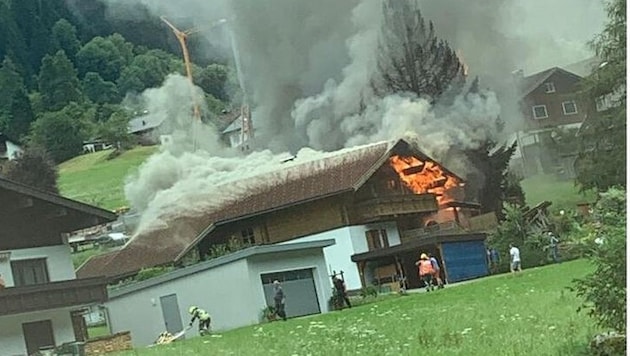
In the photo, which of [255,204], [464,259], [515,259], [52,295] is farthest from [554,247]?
[52,295]

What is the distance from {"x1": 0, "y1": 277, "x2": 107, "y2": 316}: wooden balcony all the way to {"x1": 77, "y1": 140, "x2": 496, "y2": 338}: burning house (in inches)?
1.7

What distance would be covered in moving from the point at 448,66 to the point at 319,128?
16.7 inches

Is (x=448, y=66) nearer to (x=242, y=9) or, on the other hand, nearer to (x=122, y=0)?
(x=242, y=9)

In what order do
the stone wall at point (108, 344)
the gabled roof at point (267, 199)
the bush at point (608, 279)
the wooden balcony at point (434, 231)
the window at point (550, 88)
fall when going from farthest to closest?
1. the window at point (550, 88)
2. the wooden balcony at point (434, 231)
3. the gabled roof at point (267, 199)
4. the stone wall at point (108, 344)
5. the bush at point (608, 279)

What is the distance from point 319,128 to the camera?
3018 millimetres

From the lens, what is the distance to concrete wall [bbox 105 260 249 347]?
9.43ft

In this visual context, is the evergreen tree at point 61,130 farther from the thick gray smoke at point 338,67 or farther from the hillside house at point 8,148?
the thick gray smoke at point 338,67

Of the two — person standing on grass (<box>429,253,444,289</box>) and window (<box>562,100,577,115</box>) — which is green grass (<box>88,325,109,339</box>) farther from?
window (<box>562,100,577,115</box>)

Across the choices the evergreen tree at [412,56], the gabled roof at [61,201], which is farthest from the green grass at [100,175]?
the evergreen tree at [412,56]

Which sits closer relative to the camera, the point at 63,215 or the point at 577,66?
the point at 63,215

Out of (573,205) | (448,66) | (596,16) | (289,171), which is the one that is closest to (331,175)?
(289,171)

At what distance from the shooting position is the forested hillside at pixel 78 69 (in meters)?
2.94

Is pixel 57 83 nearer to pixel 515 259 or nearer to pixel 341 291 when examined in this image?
pixel 341 291

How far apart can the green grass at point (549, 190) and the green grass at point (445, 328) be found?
0.66 ft
